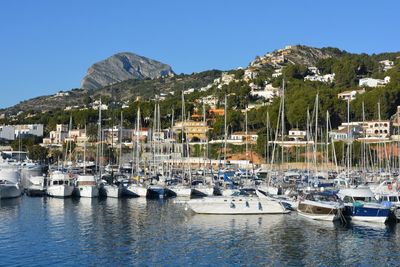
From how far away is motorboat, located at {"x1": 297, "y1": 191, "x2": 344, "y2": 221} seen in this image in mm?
35062

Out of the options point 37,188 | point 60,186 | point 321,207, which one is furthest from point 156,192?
point 321,207

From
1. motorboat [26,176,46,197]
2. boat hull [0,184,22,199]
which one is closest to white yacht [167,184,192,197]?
motorboat [26,176,46,197]

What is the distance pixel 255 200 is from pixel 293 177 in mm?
25634

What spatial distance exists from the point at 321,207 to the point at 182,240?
10.6m

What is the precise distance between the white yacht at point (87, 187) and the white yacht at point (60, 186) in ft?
2.84

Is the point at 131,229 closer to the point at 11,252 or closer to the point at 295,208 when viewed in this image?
the point at 11,252

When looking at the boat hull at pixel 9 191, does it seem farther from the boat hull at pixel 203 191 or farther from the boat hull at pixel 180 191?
the boat hull at pixel 203 191

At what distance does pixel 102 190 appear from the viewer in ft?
168

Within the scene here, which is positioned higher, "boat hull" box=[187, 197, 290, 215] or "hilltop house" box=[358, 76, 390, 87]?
"hilltop house" box=[358, 76, 390, 87]

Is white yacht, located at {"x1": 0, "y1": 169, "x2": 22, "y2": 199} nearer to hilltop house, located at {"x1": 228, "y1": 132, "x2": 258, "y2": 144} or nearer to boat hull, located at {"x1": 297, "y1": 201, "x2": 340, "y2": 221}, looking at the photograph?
boat hull, located at {"x1": 297, "y1": 201, "x2": 340, "y2": 221}

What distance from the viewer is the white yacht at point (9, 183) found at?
48.2 m

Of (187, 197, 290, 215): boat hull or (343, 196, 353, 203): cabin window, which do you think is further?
(187, 197, 290, 215): boat hull

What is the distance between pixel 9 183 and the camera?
4959cm

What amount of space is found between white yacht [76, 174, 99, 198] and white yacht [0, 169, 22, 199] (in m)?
5.45
